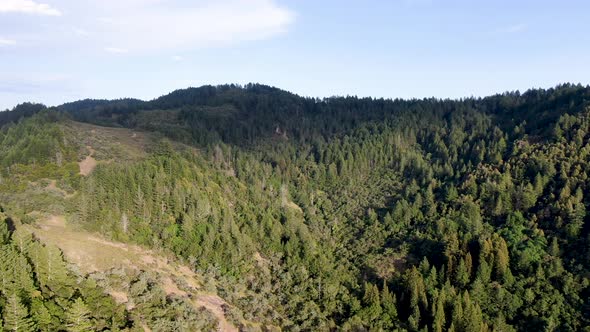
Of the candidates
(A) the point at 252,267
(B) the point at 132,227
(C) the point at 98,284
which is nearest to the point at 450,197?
(A) the point at 252,267

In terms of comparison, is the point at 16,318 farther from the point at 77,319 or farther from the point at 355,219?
the point at 355,219

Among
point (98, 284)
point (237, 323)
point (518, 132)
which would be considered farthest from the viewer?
point (518, 132)

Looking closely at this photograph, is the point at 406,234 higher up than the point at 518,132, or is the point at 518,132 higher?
the point at 518,132

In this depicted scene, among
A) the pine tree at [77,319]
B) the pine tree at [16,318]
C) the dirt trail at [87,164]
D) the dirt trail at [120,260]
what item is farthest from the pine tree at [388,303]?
the dirt trail at [87,164]

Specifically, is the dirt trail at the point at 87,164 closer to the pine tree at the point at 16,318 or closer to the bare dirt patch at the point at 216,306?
the bare dirt patch at the point at 216,306

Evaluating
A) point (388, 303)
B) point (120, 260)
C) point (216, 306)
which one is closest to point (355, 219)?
point (388, 303)

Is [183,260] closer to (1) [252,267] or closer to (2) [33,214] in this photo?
(1) [252,267]
